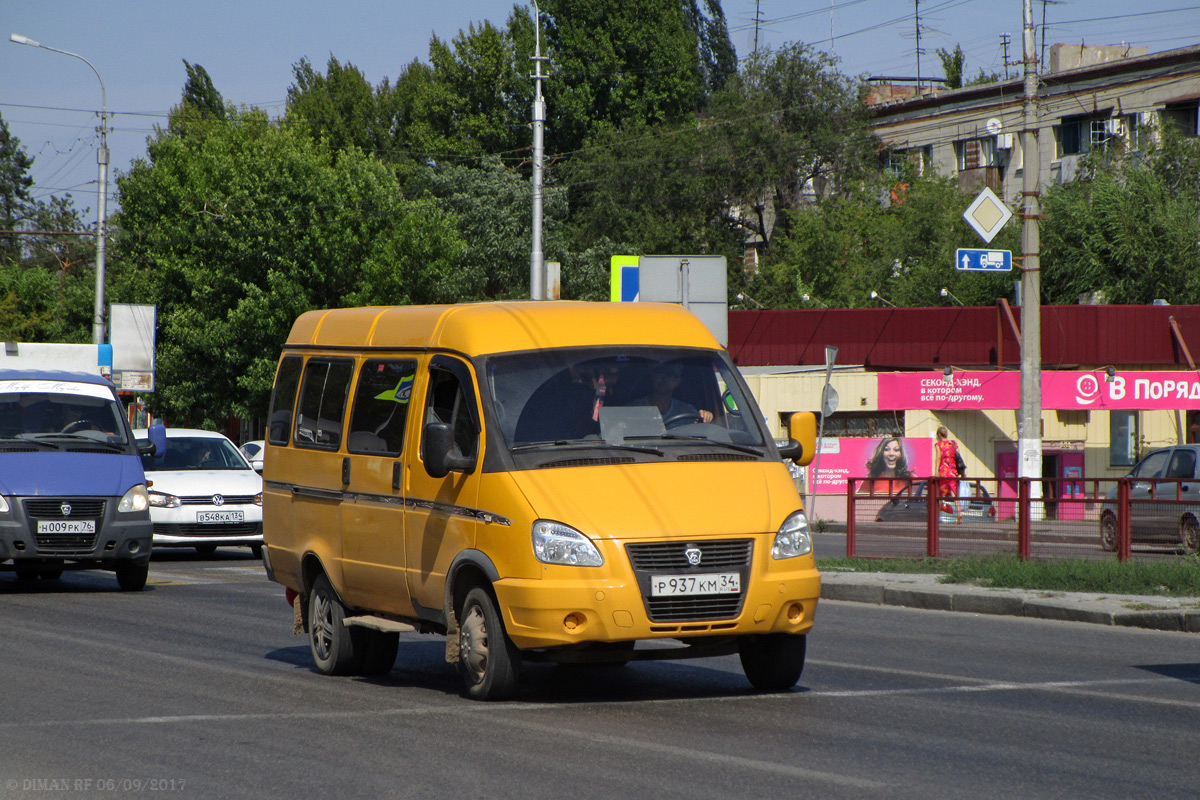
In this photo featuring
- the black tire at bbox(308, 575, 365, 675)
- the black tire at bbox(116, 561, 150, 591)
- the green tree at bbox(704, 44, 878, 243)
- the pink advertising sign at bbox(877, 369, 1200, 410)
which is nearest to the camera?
the black tire at bbox(308, 575, 365, 675)

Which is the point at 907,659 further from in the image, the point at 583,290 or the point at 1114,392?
the point at 583,290

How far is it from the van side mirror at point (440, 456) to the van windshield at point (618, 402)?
27 cm

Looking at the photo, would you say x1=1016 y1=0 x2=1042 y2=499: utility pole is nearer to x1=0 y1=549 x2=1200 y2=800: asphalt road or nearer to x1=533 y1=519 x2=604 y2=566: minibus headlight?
x1=0 y1=549 x2=1200 y2=800: asphalt road

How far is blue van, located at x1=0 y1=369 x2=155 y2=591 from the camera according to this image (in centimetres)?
1504

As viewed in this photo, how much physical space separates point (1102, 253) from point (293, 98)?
148 ft

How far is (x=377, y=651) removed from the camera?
31.1ft

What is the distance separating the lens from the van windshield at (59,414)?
16.0m

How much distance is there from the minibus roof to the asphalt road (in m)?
1.98

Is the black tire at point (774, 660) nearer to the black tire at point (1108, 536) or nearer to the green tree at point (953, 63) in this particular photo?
the black tire at point (1108, 536)

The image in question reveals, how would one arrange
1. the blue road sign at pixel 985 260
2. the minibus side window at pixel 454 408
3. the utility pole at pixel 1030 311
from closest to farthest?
the minibus side window at pixel 454 408 → the blue road sign at pixel 985 260 → the utility pole at pixel 1030 311

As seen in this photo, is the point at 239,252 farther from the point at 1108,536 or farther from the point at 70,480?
the point at 1108,536

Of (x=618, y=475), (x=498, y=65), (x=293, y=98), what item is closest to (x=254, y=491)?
(x=618, y=475)

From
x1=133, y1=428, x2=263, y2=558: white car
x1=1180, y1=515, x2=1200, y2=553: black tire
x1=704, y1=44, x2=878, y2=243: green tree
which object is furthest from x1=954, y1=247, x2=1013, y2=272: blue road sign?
x1=704, y1=44, x2=878, y2=243: green tree

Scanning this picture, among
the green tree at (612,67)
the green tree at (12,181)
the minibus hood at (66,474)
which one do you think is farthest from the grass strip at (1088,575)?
the green tree at (12,181)
